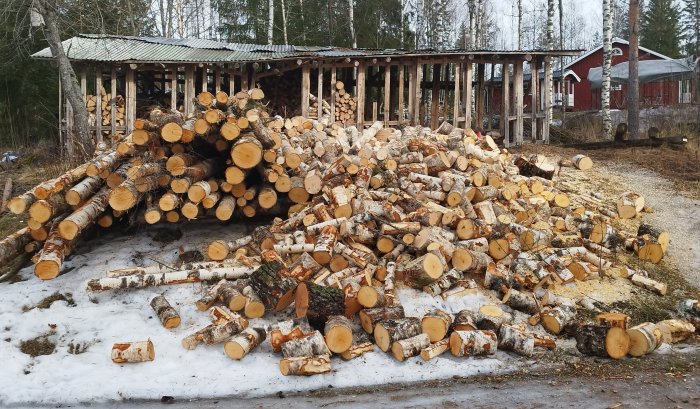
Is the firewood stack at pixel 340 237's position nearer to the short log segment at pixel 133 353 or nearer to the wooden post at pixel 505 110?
the short log segment at pixel 133 353

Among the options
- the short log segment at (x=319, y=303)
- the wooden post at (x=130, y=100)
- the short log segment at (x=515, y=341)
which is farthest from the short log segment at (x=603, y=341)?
the wooden post at (x=130, y=100)

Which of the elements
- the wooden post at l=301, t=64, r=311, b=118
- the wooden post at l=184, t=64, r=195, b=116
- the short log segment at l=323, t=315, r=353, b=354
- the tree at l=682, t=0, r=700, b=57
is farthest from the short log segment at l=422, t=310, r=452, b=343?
the tree at l=682, t=0, r=700, b=57

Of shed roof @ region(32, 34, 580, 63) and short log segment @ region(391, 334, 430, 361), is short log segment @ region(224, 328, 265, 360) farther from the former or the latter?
shed roof @ region(32, 34, 580, 63)

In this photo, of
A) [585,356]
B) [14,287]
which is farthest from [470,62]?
[14,287]

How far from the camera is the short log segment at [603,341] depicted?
544 cm

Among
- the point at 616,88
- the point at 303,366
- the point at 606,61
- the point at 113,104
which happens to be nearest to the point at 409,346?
the point at 303,366

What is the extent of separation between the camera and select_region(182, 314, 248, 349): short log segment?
5.54m

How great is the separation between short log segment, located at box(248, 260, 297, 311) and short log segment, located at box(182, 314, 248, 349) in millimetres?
490

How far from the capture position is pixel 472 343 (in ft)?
17.9

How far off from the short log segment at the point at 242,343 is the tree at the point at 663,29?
39116 mm

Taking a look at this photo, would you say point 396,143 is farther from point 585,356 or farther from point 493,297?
point 585,356

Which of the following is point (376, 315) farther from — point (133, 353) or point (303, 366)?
point (133, 353)

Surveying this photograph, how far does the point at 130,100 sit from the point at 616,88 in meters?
27.5

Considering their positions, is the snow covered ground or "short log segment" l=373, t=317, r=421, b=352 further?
"short log segment" l=373, t=317, r=421, b=352
